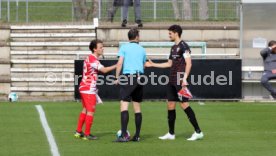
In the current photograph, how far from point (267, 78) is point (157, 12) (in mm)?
10259

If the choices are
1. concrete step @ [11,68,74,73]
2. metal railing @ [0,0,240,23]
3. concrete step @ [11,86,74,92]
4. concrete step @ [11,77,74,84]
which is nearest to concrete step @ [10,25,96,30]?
metal railing @ [0,0,240,23]

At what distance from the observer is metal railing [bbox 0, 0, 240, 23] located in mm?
31844

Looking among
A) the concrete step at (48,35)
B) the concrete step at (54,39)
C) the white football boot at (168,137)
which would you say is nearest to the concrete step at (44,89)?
the concrete step at (54,39)

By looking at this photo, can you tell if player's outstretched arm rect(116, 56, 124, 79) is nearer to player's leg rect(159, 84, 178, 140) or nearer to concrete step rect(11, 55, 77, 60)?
player's leg rect(159, 84, 178, 140)

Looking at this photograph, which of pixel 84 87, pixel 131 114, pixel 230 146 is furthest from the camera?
pixel 131 114

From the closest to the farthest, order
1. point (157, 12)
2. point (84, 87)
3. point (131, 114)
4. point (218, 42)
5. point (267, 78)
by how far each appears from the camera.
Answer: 1. point (84, 87)
2. point (131, 114)
3. point (267, 78)
4. point (218, 42)
5. point (157, 12)

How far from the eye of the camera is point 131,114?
810 inches

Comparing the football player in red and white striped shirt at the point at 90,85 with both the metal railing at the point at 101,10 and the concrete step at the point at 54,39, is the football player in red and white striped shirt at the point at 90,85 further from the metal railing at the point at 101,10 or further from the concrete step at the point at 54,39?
the metal railing at the point at 101,10

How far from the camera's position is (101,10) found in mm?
32500

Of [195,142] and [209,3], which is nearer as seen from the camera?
[195,142]

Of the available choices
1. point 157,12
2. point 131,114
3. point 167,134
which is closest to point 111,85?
point 131,114

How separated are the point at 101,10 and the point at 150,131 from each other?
1587 cm

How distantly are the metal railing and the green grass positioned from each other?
332 inches

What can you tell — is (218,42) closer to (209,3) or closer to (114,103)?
(209,3)
